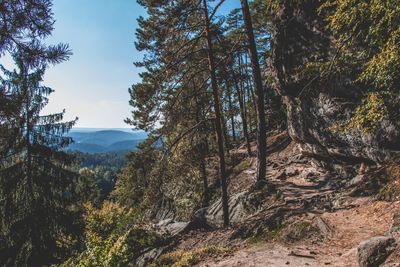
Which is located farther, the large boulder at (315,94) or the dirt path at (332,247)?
the large boulder at (315,94)

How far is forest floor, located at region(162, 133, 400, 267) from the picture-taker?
6.76m

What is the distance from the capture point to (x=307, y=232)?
26.1 feet

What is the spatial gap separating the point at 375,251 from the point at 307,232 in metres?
2.53

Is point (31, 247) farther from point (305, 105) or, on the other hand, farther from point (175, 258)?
point (305, 105)

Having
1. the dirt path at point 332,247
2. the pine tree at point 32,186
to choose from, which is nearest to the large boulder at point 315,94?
the dirt path at point 332,247

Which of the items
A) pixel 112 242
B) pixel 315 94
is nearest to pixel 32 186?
pixel 112 242

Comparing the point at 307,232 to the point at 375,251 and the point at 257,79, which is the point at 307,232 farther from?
the point at 257,79

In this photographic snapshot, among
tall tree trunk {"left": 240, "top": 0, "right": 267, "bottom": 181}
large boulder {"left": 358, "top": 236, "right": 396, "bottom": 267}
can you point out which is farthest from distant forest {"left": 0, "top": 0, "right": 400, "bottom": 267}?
large boulder {"left": 358, "top": 236, "right": 396, "bottom": 267}

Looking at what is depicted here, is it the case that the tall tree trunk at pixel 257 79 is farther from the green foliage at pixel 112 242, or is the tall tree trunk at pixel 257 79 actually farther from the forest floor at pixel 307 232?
the green foliage at pixel 112 242

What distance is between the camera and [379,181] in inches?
363

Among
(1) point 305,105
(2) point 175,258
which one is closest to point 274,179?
(1) point 305,105

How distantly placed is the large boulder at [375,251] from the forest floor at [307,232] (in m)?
0.14

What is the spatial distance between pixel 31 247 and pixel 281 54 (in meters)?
14.8

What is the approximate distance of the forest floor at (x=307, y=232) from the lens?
6762 millimetres
